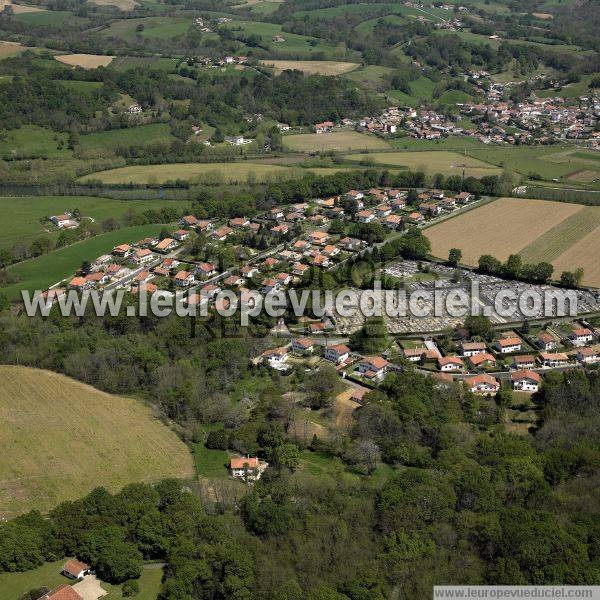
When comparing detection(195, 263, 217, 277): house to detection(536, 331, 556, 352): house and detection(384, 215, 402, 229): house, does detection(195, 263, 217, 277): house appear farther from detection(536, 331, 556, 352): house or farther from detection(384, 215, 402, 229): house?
detection(536, 331, 556, 352): house

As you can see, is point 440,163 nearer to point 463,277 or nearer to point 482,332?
point 463,277

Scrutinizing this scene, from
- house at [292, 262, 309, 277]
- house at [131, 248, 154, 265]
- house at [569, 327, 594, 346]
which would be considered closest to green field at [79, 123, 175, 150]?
house at [131, 248, 154, 265]

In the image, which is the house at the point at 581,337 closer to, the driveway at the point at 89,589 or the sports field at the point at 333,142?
the driveway at the point at 89,589

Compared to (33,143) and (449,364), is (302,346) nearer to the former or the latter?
(449,364)


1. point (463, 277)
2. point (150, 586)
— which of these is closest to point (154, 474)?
point (150, 586)

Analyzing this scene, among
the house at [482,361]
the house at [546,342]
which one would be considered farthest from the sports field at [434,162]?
the house at [482,361]

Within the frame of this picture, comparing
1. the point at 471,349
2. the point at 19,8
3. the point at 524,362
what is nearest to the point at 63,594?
the point at 471,349
